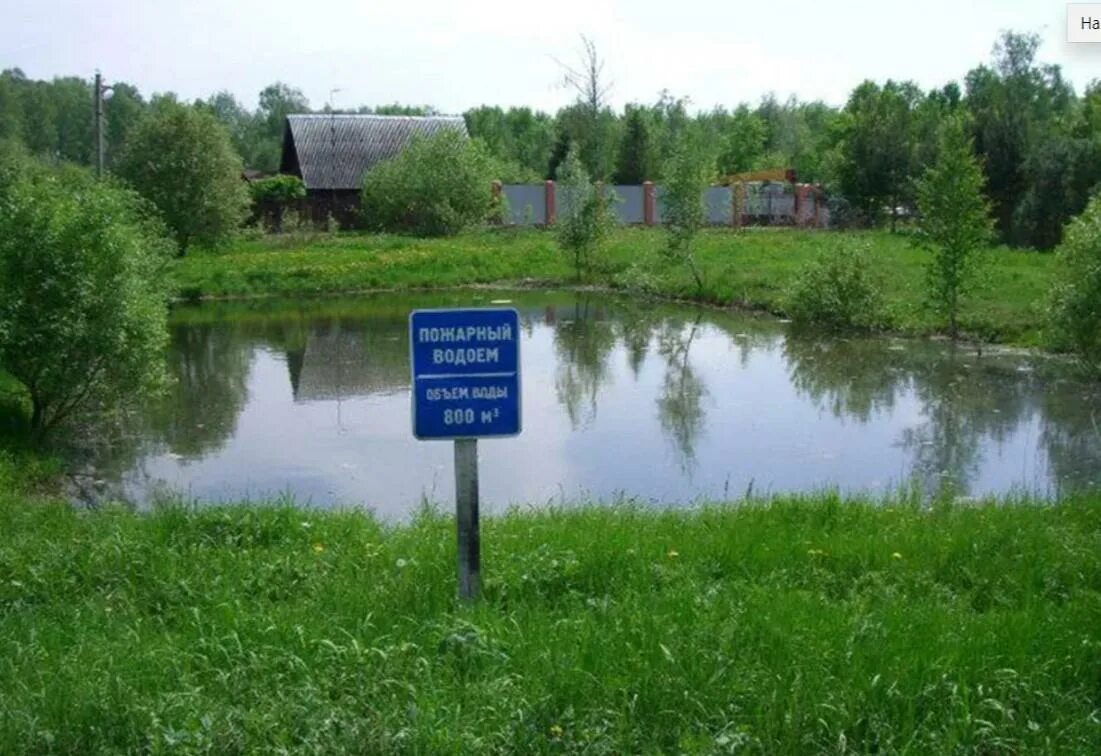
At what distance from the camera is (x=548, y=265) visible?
34.2 meters

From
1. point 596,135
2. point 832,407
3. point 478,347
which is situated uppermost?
point 596,135

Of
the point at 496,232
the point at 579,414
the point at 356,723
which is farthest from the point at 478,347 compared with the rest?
the point at 496,232

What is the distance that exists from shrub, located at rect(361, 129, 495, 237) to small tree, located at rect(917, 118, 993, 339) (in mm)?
21676

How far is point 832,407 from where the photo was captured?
635 inches

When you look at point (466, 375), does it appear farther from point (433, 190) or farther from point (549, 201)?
point (549, 201)

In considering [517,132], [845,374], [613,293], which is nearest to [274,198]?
[613,293]

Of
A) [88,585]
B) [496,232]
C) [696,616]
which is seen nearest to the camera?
[696,616]

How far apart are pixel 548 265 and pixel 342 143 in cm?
1987

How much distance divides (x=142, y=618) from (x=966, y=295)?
708 inches

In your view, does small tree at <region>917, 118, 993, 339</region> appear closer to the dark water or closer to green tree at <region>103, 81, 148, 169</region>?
the dark water

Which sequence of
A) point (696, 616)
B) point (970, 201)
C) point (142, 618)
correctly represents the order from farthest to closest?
point (970, 201)
point (142, 618)
point (696, 616)

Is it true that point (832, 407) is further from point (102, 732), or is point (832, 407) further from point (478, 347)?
point (102, 732)

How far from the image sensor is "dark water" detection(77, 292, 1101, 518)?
11602mm

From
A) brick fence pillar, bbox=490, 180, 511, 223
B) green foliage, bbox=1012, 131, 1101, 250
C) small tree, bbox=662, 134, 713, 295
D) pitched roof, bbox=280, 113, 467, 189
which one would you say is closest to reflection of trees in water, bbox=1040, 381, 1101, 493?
small tree, bbox=662, 134, 713, 295
